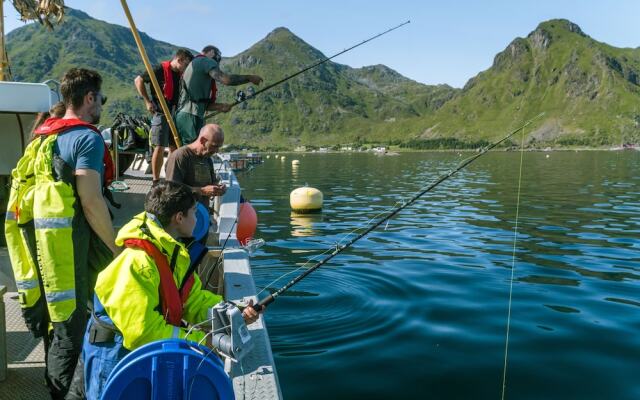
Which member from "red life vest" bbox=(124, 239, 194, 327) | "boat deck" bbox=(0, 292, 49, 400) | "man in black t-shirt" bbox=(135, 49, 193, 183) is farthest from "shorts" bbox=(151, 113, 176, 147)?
"red life vest" bbox=(124, 239, 194, 327)

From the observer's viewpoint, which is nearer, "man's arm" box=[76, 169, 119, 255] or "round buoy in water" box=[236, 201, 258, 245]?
"man's arm" box=[76, 169, 119, 255]

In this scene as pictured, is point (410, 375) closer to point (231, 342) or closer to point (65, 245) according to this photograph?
point (231, 342)

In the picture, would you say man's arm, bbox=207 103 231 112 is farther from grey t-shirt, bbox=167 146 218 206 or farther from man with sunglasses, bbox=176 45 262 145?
grey t-shirt, bbox=167 146 218 206

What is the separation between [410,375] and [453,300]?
11.1ft

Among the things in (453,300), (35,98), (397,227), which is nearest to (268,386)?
(35,98)

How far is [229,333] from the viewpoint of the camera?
3.54 metres

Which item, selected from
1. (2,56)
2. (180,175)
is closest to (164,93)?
(2,56)

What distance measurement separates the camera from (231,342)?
11.3 feet

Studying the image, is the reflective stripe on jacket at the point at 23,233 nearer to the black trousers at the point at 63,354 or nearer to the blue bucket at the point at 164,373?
the black trousers at the point at 63,354

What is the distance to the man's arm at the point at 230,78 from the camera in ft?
25.9

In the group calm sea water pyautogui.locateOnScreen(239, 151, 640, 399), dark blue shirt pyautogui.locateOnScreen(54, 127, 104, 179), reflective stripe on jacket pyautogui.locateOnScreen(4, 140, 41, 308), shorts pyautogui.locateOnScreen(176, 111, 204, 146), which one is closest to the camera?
dark blue shirt pyautogui.locateOnScreen(54, 127, 104, 179)

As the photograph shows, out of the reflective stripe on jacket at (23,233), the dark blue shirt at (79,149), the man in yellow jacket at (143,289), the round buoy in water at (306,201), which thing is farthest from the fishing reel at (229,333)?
the round buoy in water at (306,201)

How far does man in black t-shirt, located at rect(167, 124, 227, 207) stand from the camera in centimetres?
677

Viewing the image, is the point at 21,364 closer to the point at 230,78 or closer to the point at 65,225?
the point at 65,225
